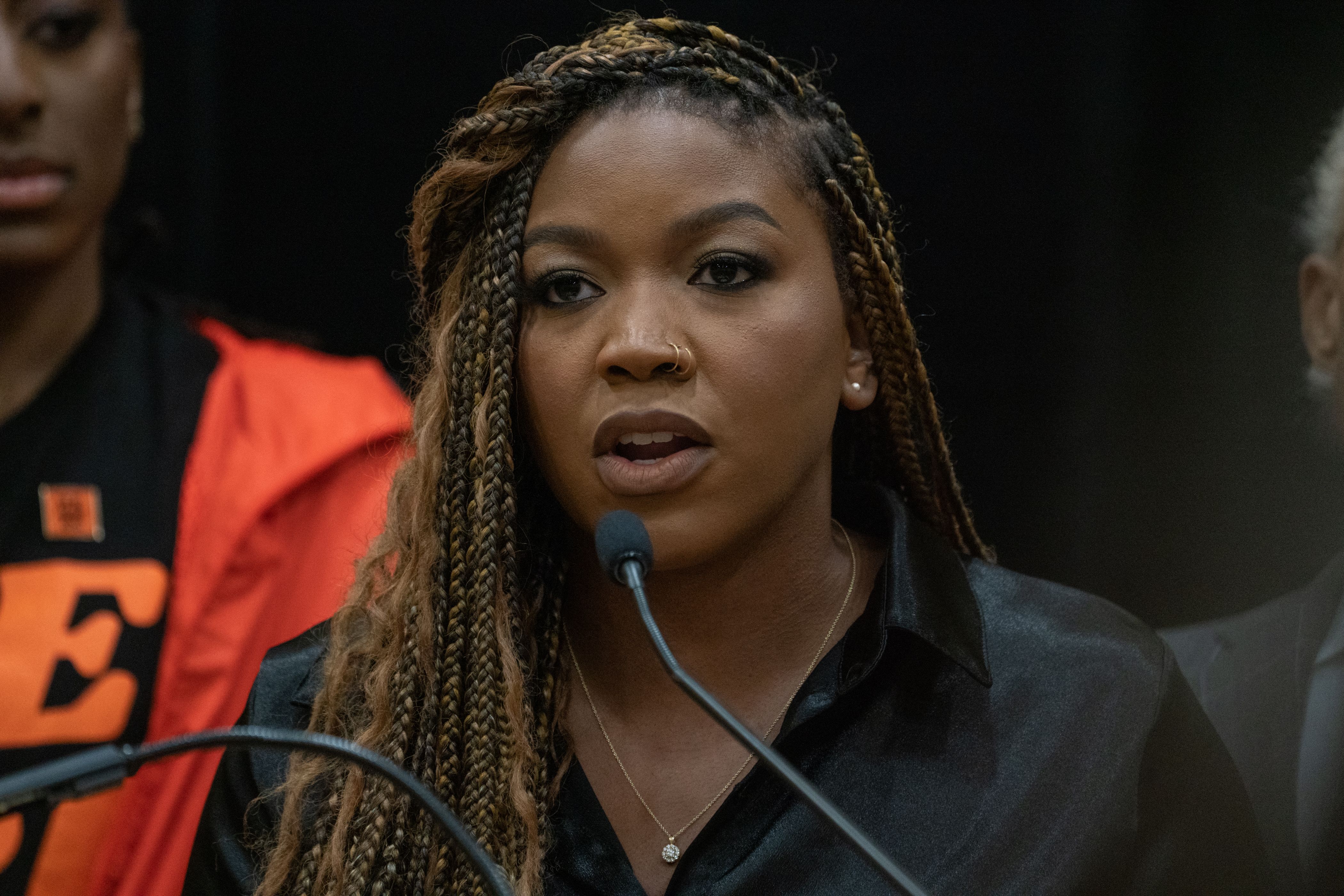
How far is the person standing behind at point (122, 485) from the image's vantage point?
196 cm

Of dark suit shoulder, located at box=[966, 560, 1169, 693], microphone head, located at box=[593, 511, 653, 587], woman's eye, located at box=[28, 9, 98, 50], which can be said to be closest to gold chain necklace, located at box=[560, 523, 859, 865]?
dark suit shoulder, located at box=[966, 560, 1169, 693]

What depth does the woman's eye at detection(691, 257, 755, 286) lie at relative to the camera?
4.51ft

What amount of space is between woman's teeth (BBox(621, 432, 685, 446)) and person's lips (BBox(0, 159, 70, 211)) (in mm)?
1257

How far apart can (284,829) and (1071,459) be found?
115 centimetres

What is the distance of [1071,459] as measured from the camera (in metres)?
1.99

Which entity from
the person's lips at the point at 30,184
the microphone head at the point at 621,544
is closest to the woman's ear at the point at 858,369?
the microphone head at the point at 621,544

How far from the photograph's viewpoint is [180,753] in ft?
3.37

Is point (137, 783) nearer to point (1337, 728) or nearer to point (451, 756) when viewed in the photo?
point (451, 756)

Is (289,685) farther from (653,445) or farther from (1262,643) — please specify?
(1262,643)

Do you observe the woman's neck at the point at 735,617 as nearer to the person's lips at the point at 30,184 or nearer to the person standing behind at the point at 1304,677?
the person standing behind at the point at 1304,677

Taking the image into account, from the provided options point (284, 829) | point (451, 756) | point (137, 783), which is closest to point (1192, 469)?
point (451, 756)

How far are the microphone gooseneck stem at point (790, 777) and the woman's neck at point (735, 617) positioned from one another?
1.29 ft

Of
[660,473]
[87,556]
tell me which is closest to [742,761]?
[660,473]

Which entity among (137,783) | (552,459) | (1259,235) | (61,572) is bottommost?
(137,783)
